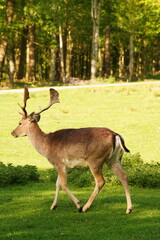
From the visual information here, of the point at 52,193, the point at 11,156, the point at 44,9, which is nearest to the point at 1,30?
the point at 44,9

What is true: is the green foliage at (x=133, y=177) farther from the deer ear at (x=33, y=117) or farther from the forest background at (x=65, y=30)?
the forest background at (x=65, y=30)

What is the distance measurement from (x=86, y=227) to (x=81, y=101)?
78.3ft

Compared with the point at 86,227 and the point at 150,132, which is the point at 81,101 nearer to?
the point at 150,132

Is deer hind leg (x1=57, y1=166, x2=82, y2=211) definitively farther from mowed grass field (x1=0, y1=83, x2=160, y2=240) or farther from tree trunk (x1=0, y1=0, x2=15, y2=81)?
tree trunk (x1=0, y1=0, x2=15, y2=81)

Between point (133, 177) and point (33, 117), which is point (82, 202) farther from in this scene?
point (133, 177)

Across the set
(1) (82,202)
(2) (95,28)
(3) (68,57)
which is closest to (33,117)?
(1) (82,202)

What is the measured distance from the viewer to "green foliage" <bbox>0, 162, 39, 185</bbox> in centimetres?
1266

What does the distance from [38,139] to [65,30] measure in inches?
1868

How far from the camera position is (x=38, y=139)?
938 cm

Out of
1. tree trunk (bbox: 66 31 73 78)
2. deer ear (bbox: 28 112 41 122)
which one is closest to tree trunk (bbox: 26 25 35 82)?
tree trunk (bbox: 66 31 73 78)

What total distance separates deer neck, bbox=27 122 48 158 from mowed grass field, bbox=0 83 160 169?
23.7 feet

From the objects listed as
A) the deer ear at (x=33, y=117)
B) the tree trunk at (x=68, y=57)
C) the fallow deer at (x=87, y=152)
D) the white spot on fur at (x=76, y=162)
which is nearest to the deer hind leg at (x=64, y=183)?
the fallow deer at (x=87, y=152)

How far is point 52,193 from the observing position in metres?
11.4

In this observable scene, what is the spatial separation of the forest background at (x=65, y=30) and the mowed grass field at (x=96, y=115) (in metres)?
9.47
